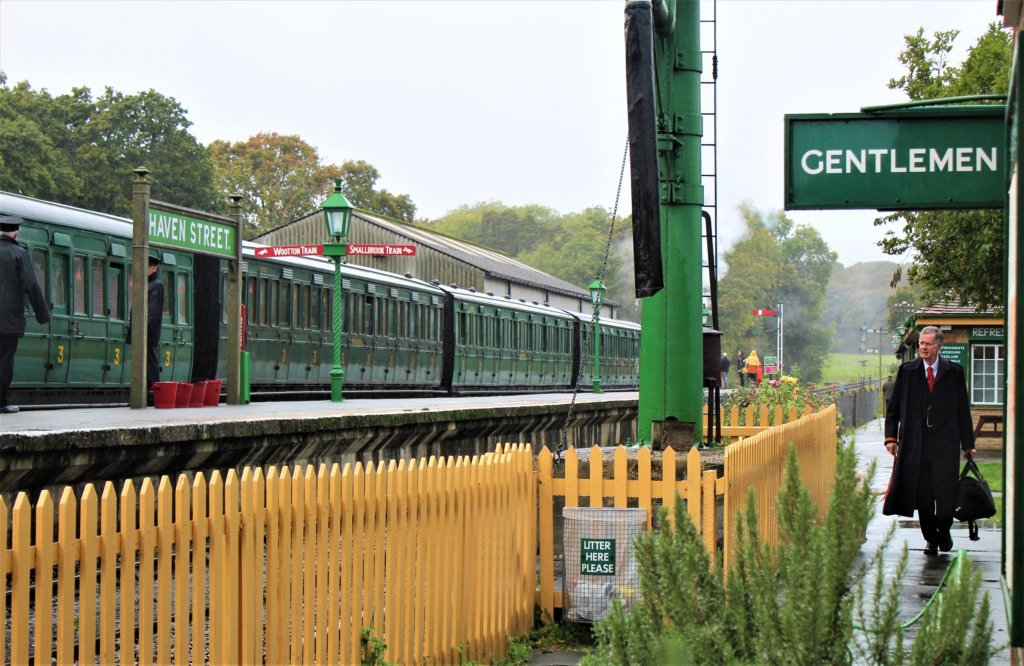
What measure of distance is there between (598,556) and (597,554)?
1 centimetres

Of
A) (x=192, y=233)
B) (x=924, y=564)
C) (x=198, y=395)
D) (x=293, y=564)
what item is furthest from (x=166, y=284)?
(x=293, y=564)

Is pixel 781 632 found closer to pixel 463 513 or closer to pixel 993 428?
pixel 463 513

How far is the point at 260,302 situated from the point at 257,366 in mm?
1037

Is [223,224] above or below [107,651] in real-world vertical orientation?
above

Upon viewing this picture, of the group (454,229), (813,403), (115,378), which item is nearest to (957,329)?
(813,403)

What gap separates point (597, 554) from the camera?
7492 mm

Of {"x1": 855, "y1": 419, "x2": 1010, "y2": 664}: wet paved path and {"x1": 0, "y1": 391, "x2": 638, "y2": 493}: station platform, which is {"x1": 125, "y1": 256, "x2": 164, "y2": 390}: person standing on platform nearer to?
{"x1": 0, "y1": 391, "x2": 638, "y2": 493}: station platform

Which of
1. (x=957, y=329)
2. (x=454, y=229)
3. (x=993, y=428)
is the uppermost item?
(x=454, y=229)

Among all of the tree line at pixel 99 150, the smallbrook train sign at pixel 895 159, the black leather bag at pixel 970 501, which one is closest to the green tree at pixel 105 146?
the tree line at pixel 99 150

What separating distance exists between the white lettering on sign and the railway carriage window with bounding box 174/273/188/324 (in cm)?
1582

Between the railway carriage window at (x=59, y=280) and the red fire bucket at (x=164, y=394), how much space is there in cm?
199

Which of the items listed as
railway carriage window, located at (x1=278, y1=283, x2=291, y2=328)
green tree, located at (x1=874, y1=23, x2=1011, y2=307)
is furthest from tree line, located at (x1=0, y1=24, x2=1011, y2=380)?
railway carriage window, located at (x1=278, y1=283, x2=291, y2=328)

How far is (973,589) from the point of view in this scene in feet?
11.5

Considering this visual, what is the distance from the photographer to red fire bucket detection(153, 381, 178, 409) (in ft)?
52.5
